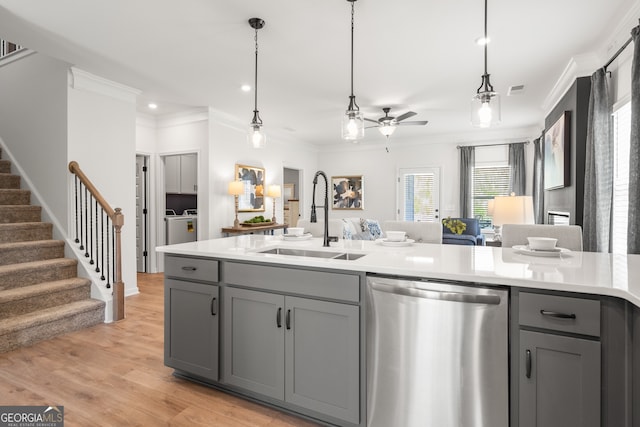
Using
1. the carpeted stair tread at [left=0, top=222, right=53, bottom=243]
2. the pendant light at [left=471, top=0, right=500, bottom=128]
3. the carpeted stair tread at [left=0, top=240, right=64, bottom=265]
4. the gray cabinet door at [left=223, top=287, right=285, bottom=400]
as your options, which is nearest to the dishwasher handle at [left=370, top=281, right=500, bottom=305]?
the gray cabinet door at [left=223, top=287, right=285, bottom=400]

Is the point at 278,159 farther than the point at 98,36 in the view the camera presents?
Yes

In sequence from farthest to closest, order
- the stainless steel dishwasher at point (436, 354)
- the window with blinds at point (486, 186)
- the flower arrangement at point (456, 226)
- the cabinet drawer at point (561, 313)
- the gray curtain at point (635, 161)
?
the window with blinds at point (486, 186) → the flower arrangement at point (456, 226) → the gray curtain at point (635, 161) → the stainless steel dishwasher at point (436, 354) → the cabinet drawer at point (561, 313)

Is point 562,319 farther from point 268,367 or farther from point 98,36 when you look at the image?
point 98,36

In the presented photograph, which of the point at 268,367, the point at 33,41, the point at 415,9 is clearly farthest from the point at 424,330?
the point at 33,41

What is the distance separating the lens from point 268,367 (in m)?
1.97

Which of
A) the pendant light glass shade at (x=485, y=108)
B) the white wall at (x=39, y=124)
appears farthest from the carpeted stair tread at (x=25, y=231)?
the pendant light glass shade at (x=485, y=108)

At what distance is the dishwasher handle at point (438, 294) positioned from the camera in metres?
1.46

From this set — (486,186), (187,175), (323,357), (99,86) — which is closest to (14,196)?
(99,86)

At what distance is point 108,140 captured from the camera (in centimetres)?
416

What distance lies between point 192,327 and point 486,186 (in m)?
6.74

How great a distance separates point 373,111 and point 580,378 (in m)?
4.79

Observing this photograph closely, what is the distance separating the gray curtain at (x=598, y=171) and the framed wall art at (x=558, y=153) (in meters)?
0.57

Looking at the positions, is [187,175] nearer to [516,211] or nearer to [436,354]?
[516,211]

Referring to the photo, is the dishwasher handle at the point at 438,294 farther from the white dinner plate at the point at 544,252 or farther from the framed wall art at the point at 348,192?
the framed wall art at the point at 348,192
